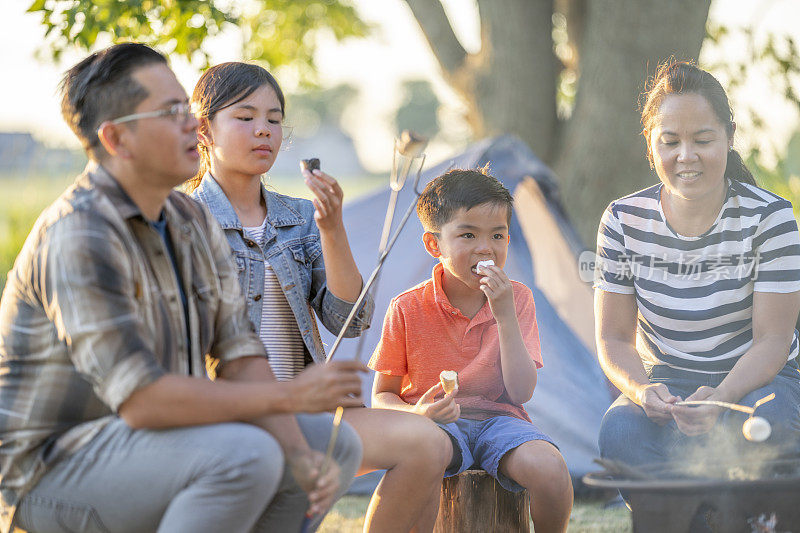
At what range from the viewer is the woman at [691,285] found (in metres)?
2.33

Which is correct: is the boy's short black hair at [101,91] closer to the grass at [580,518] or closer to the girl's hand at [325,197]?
the girl's hand at [325,197]

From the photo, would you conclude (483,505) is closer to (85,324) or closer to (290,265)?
(290,265)

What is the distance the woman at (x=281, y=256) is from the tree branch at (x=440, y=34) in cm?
422

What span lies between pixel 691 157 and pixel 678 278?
1.11 feet

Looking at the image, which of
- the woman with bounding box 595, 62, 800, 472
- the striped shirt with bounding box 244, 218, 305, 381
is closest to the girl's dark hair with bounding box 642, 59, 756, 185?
the woman with bounding box 595, 62, 800, 472

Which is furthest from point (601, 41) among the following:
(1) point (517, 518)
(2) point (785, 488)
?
(2) point (785, 488)

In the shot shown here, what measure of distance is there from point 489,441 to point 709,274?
0.75 m

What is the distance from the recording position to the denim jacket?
2461 millimetres

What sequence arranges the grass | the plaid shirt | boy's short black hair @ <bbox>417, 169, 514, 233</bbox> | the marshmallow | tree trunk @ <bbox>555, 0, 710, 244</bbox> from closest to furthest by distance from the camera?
the plaid shirt → the marshmallow → boy's short black hair @ <bbox>417, 169, 514, 233</bbox> → the grass → tree trunk @ <bbox>555, 0, 710, 244</bbox>

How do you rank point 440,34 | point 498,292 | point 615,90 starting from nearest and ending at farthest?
point 498,292 → point 615,90 → point 440,34

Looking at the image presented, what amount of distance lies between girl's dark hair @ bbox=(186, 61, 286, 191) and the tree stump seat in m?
1.15

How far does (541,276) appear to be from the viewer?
439cm

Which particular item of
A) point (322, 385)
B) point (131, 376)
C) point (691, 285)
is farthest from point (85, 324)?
point (691, 285)

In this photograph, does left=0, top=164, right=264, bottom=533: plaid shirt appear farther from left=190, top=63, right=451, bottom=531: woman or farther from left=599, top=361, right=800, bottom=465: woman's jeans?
left=599, top=361, right=800, bottom=465: woman's jeans
